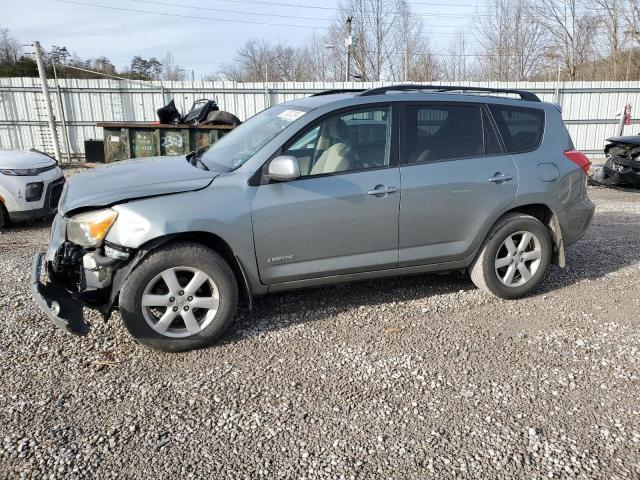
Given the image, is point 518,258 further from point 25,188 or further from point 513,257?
point 25,188

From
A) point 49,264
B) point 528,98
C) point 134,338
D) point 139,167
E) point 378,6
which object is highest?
point 378,6

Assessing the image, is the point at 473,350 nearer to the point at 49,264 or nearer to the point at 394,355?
the point at 394,355

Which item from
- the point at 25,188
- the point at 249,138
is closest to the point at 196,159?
the point at 249,138

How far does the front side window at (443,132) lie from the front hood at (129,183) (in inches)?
63.9

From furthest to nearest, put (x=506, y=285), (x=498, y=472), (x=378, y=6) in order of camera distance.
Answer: (x=378, y=6), (x=506, y=285), (x=498, y=472)

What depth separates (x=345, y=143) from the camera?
4035 mm

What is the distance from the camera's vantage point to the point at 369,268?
416cm

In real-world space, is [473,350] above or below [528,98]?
below

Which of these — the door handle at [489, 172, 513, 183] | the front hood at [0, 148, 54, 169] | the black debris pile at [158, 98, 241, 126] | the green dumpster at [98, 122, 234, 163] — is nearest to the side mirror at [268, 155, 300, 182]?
the door handle at [489, 172, 513, 183]

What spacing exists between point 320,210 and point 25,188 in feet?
16.7

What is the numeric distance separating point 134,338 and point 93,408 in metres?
0.65

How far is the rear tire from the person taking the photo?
4.50m

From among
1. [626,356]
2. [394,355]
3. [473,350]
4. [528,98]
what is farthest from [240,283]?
[528,98]

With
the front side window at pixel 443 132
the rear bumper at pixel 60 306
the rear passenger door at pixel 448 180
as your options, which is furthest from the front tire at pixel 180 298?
the front side window at pixel 443 132
